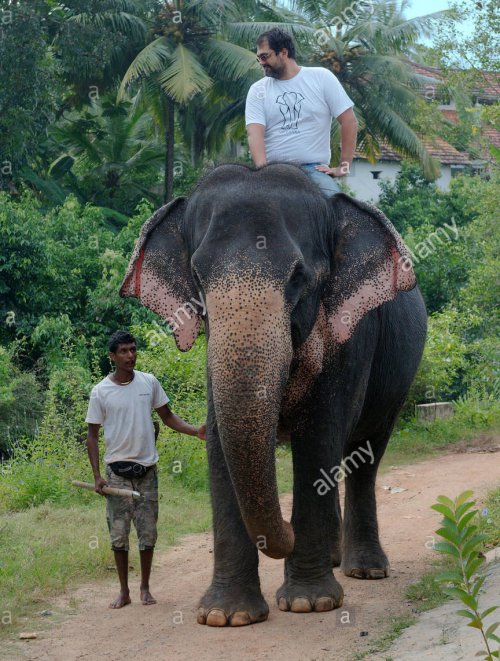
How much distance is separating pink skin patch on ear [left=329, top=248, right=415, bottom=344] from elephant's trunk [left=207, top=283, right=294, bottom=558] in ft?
2.20

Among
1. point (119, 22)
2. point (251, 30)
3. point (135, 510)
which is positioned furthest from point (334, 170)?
point (251, 30)

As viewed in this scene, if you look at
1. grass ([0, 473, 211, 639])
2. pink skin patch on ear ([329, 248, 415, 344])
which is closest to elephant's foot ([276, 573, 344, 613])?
pink skin patch on ear ([329, 248, 415, 344])

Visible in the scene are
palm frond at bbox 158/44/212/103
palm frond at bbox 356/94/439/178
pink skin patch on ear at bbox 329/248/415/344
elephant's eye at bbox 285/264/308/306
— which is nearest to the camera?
elephant's eye at bbox 285/264/308/306

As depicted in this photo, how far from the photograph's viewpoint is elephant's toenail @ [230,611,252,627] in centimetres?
508

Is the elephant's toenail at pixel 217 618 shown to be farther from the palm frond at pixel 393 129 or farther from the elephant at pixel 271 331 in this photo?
the palm frond at pixel 393 129

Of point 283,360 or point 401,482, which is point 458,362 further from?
point 283,360

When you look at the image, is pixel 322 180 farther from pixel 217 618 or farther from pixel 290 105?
pixel 217 618

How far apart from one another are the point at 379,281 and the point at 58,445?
567 cm

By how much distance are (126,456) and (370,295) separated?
1.73 metres

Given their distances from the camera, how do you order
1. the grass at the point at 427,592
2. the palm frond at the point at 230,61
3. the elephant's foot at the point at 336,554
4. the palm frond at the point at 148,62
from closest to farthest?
1. the grass at the point at 427,592
2. the elephant's foot at the point at 336,554
3. the palm frond at the point at 148,62
4. the palm frond at the point at 230,61

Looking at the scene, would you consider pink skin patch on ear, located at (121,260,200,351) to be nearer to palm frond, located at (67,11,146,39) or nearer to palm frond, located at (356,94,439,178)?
palm frond, located at (67,11,146,39)

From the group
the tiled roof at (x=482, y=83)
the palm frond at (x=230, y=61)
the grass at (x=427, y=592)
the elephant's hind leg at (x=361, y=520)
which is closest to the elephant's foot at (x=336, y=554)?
the elephant's hind leg at (x=361, y=520)

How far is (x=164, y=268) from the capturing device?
206 inches

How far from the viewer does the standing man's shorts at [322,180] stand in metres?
5.20
